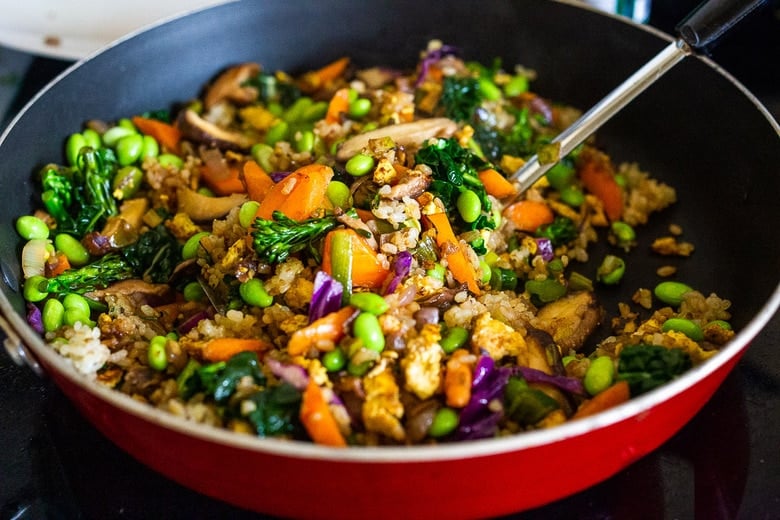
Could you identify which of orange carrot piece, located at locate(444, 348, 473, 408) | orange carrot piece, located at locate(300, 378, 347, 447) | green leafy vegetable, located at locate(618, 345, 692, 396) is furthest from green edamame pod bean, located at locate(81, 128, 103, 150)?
green leafy vegetable, located at locate(618, 345, 692, 396)

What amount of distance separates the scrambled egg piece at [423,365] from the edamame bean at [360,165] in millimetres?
558

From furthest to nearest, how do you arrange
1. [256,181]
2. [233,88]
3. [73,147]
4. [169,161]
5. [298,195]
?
[233,88] → [169,161] → [73,147] → [256,181] → [298,195]

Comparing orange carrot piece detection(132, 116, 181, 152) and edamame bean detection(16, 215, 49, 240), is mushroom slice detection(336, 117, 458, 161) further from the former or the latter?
edamame bean detection(16, 215, 49, 240)

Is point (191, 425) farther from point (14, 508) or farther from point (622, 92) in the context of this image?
point (622, 92)

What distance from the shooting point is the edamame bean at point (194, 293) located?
2.12 metres

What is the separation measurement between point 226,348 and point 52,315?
1.73ft

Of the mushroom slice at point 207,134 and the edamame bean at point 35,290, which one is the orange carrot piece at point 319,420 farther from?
the mushroom slice at point 207,134

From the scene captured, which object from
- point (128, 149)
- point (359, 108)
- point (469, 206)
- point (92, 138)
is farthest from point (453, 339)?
point (92, 138)

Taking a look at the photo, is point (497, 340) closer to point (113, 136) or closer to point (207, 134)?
point (207, 134)

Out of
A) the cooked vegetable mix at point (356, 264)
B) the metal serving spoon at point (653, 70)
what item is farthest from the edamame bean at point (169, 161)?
the metal serving spoon at point (653, 70)

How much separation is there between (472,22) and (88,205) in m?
1.54

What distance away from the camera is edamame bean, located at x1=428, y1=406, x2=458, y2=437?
1.59 metres

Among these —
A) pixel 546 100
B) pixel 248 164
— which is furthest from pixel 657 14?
pixel 248 164

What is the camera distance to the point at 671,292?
2.21 metres
